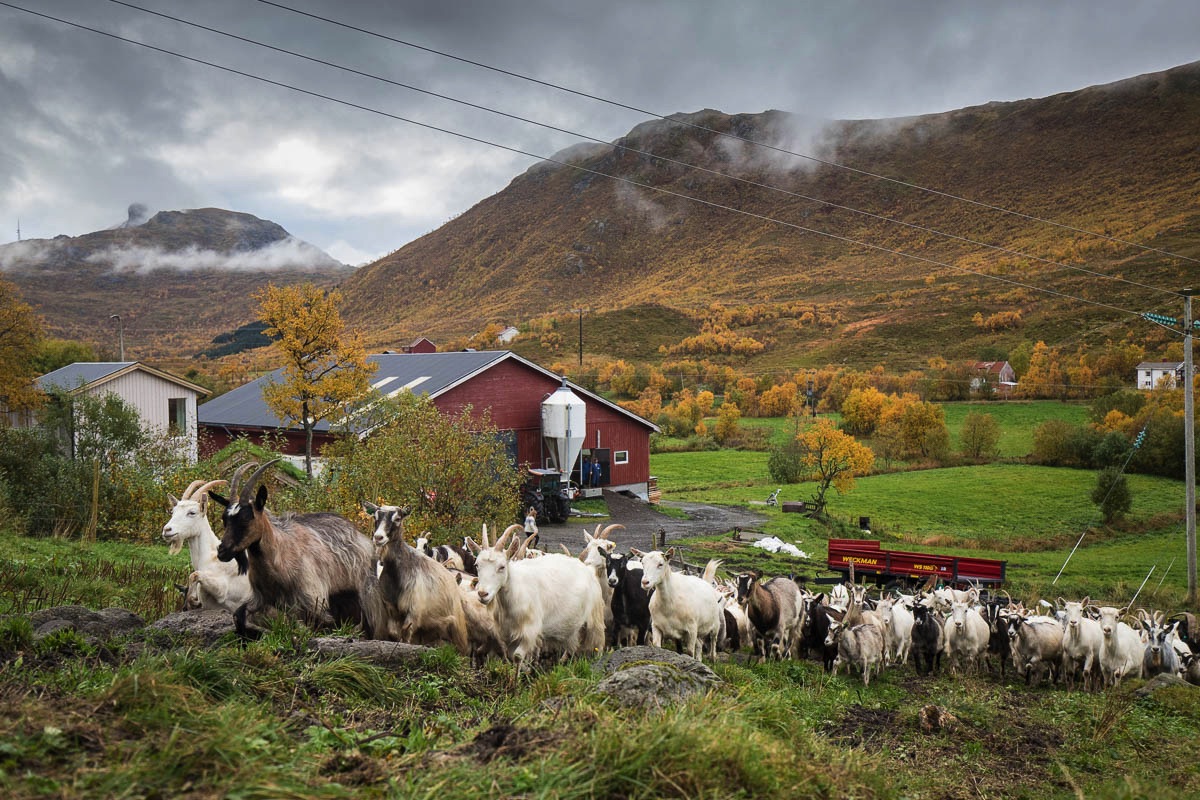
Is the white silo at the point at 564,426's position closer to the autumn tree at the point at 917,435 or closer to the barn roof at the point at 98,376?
the barn roof at the point at 98,376

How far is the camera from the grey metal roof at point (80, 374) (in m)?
33.1

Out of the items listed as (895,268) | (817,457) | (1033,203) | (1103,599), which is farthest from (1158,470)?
(1033,203)

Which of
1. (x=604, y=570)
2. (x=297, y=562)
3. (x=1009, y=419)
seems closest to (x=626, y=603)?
(x=604, y=570)

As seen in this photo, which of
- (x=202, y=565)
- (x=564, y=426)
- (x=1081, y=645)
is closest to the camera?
(x=202, y=565)

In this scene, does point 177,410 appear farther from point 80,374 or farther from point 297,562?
point 297,562

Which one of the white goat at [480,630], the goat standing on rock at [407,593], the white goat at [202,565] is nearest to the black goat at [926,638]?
the white goat at [480,630]

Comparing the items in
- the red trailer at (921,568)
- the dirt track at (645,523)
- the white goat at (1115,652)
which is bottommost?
the dirt track at (645,523)

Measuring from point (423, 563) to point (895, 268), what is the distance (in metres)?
173

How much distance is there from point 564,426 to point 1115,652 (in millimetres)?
24978

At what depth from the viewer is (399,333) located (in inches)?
6658

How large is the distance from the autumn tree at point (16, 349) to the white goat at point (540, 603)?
31.7 m

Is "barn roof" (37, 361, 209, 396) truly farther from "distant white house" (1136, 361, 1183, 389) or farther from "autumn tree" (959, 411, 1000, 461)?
"distant white house" (1136, 361, 1183, 389)

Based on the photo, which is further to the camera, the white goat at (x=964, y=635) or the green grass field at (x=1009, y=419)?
the green grass field at (x=1009, y=419)

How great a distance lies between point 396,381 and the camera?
3859cm
